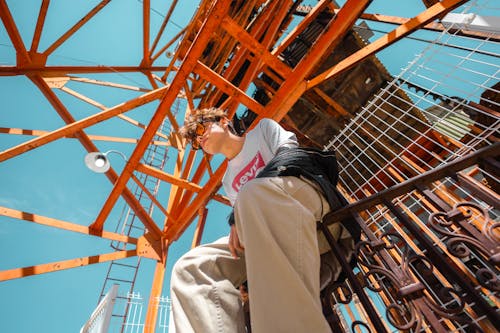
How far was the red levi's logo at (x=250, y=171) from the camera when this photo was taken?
178cm

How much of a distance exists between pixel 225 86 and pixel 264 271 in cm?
266

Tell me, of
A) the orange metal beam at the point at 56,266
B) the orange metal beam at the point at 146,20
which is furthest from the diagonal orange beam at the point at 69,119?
the orange metal beam at the point at 146,20

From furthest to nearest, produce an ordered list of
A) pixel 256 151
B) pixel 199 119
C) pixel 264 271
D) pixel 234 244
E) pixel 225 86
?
pixel 225 86, pixel 199 119, pixel 256 151, pixel 234 244, pixel 264 271

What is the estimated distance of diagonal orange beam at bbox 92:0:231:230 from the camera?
2.53m

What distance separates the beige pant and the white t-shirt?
0.49 m

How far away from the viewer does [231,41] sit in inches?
223

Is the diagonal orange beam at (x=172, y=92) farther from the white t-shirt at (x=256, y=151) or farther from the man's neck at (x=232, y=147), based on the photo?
the white t-shirt at (x=256, y=151)

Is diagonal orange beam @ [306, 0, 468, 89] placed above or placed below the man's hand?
above

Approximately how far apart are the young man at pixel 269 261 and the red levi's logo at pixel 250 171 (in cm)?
12

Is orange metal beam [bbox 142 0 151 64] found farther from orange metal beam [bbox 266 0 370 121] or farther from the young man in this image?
the young man

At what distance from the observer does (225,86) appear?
3.17m

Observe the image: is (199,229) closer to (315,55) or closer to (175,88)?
(175,88)

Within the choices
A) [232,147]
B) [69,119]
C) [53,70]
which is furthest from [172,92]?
[53,70]

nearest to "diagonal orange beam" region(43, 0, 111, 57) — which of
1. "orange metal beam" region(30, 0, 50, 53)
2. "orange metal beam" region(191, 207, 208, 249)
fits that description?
"orange metal beam" region(30, 0, 50, 53)
